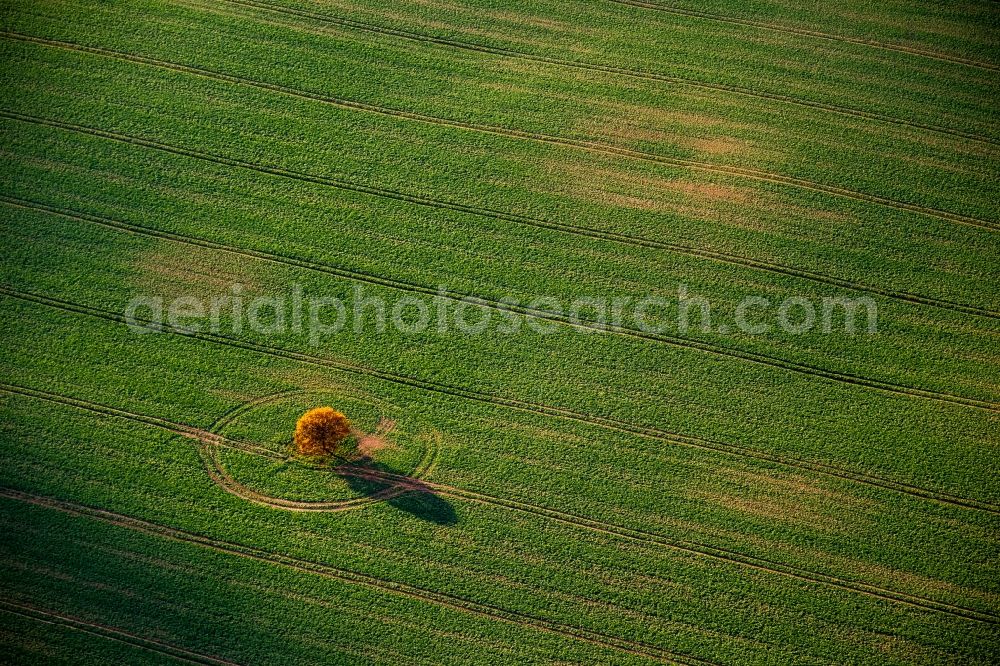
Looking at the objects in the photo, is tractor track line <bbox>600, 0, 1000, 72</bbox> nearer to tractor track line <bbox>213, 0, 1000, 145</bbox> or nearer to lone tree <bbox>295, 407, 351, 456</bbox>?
tractor track line <bbox>213, 0, 1000, 145</bbox>

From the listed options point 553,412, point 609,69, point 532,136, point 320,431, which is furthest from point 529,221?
point 320,431

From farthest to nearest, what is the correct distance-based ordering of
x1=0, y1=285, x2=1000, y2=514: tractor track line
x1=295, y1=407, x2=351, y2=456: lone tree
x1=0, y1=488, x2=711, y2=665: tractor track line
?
x1=0, y1=285, x2=1000, y2=514: tractor track line
x1=295, y1=407, x2=351, y2=456: lone tree
x1=0, y1=488, x2=711, y2=665: tractor track line

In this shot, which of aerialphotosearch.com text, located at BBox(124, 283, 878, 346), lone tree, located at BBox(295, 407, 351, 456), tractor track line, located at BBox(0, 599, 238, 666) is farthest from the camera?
aerialphotosearch.com text, located at BBox(124, 283, 878, 346)

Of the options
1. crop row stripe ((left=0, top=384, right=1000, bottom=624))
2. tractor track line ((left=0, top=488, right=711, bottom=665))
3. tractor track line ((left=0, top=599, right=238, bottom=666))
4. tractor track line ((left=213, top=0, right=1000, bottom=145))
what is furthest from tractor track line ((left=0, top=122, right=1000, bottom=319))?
tractor track line ((left=0, top=599, right=238, bottom=666))

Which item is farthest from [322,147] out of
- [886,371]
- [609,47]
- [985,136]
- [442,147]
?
[985,136]

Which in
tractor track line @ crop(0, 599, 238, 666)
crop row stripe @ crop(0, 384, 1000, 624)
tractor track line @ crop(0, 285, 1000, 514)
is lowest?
tractor track line @ crop(0, 599, 238, 666)

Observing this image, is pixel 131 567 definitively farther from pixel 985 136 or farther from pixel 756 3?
pixel 985 136
